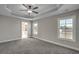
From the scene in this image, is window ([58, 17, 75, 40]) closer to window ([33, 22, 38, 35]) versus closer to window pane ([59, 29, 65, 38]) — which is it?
window pane ([59, 29, 65, 38])

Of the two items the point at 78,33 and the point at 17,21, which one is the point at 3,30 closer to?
the point at 17,21

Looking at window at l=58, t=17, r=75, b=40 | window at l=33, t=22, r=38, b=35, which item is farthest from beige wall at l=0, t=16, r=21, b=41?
window at l=58, t=17, r=75, b=40

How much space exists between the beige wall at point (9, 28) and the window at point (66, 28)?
4485 millimetres

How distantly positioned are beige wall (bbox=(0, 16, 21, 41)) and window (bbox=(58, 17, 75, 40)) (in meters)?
4.48

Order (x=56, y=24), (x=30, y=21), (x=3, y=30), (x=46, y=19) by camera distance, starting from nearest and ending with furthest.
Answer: (x=56, y=24) → (x=3, y=30) → (x=46, y=19) → (x=30, y=21)

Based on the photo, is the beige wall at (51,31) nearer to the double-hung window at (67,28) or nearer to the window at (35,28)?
the double-hung window at (67,28)

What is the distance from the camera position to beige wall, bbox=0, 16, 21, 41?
6176mm

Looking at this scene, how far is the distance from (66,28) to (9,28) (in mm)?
5041

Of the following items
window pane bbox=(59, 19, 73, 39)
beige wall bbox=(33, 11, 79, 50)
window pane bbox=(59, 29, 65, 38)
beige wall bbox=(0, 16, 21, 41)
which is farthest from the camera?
beige wall bbox=(0, 16, 21, 41)

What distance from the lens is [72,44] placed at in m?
4.39

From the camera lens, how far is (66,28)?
A: 4.89m
